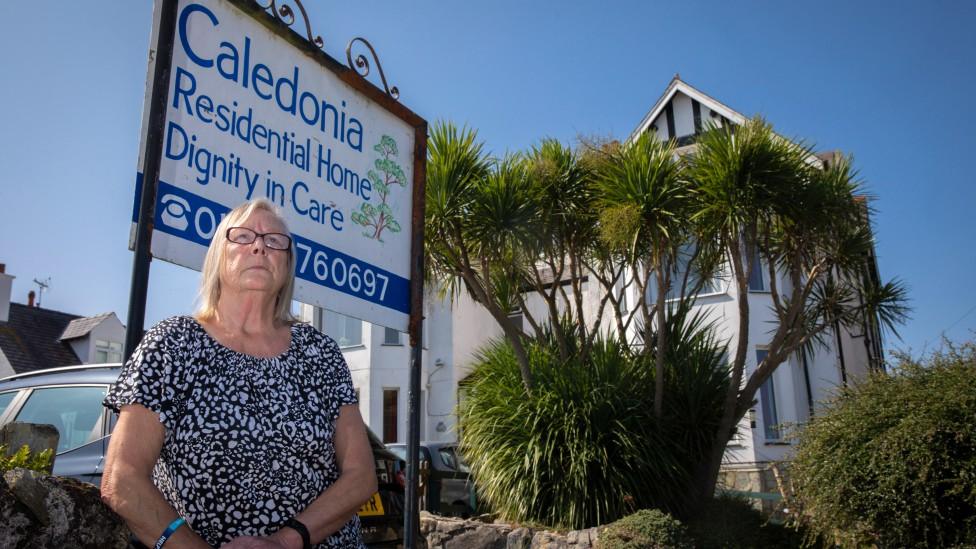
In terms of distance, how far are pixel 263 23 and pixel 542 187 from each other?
6282mm

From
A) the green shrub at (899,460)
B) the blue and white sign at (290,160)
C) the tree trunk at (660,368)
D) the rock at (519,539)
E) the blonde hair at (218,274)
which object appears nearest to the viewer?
the blonde hair at (218,274)

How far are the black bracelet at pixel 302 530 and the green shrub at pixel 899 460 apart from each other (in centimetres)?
527

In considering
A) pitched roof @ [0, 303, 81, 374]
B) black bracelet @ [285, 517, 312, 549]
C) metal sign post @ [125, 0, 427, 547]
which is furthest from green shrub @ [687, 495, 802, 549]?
pitched roof @ [0, 303, 81, 374]

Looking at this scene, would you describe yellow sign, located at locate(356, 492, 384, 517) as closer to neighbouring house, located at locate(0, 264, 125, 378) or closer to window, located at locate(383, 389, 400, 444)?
window, located at locate(383, 389, 400, 444)

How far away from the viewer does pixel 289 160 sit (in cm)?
410

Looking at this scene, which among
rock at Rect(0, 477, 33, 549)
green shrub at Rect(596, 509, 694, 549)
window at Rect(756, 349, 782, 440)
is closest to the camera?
rock at Rect(0, 477, 33, 549)

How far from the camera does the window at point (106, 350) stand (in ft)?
90.7

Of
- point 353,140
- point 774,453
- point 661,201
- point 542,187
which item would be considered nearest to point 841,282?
point 661,201

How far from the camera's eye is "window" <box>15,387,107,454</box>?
4.42 meters

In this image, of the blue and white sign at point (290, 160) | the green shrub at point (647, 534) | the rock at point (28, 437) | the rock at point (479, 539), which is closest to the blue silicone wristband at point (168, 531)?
the rock at point (28, 437)

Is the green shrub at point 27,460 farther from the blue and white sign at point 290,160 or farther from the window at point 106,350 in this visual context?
the window at point 106,350

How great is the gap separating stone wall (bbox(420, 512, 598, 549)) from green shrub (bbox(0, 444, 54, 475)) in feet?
18.5

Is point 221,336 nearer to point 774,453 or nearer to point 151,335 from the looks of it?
point 151,335

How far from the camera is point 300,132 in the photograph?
13.8 ft
